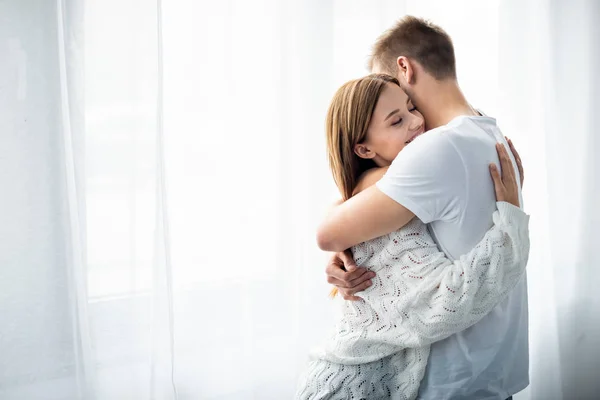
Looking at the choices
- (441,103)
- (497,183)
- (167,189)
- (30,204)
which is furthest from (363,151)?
(30,204)

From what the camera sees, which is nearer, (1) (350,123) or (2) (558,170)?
(1) (350,123)

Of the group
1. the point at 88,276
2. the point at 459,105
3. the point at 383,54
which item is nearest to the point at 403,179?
the point at 459,105

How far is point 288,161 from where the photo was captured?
195 cm

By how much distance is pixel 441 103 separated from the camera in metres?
1.36

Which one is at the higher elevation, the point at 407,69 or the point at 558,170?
the point at 407,69

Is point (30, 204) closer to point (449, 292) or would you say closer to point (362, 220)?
point (362, 220)

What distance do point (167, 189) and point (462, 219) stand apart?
0.91m

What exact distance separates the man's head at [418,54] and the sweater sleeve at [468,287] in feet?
1.28

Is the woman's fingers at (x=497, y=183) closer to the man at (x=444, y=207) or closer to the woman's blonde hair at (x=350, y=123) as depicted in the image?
the man at (x=444, y=207)

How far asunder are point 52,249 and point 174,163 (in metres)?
0.43

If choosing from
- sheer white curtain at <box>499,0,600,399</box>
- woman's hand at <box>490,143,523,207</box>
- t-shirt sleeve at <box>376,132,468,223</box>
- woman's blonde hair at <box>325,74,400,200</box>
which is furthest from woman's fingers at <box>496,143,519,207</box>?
sheer white curtain at <box>499,0,600,399</box>

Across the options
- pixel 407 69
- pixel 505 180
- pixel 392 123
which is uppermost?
pixel 407 69

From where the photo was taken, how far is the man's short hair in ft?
4.52

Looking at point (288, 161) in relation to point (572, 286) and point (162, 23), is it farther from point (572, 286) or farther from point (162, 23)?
point (572, 286)
